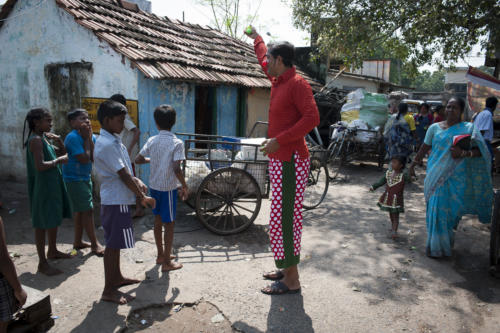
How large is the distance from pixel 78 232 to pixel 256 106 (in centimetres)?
594

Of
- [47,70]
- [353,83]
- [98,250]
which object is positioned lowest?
[98,250]

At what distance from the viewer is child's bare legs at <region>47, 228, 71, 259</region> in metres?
3.78

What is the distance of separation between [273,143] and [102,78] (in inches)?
176

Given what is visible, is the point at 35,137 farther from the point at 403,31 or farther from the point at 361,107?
the point at 361,107

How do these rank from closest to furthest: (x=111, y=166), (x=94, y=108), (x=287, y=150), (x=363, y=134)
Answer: (x=111, y=166), (x=287, y=150), (x=94, y=108), (x=363, y=134)

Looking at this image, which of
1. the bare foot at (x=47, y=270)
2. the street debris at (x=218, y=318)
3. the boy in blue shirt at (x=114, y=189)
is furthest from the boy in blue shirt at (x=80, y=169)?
the street debris at (x=218, y=318)

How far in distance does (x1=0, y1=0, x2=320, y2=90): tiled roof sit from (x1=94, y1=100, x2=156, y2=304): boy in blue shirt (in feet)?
9.37

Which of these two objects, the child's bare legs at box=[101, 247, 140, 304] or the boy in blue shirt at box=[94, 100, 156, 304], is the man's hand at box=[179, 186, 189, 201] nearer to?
the boy in blue shirt at box=[94, 100, 156, 304]

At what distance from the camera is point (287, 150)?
10.0 feet

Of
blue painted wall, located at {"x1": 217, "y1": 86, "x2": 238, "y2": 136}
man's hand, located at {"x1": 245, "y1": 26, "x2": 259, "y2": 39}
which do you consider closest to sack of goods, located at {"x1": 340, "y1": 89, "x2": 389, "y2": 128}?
blue painted wall, located at {"x1": 217, "y1": 86, "x2": 238, "y2": 136}

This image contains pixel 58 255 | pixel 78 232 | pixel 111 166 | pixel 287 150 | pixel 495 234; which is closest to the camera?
pixel 111 166

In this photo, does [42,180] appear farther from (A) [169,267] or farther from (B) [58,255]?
(A) [169,267]

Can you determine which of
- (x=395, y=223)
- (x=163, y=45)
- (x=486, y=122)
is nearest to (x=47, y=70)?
(x=163, y=45)

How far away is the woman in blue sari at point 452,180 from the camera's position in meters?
3.98
